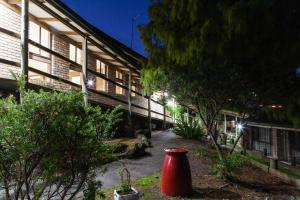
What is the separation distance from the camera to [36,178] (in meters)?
3.50

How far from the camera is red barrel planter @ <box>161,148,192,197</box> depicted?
577 cm

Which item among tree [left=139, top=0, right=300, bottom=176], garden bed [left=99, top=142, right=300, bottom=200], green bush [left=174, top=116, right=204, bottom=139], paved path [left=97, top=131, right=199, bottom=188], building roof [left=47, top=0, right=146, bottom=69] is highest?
building roof [left=47, top=0, right=146, bottom=69]

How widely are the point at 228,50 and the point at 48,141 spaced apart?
452 centimetres

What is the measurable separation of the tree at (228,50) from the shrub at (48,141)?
3748 mm

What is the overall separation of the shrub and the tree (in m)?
3.75

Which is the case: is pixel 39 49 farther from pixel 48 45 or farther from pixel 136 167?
pixel 136 167

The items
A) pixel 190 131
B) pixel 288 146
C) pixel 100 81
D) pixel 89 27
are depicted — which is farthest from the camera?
pixel 100 81

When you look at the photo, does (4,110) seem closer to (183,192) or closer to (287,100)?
(183,192)

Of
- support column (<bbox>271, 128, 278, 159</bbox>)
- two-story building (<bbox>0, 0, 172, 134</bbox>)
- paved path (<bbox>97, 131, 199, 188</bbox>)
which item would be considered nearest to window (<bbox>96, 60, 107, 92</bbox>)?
two-story building (<bbox>0, 0, 172, 134</bbox>)

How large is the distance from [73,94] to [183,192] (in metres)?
3.47

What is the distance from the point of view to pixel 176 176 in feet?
18.9

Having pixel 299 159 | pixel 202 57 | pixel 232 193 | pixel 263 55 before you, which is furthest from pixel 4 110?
pixel 299 159

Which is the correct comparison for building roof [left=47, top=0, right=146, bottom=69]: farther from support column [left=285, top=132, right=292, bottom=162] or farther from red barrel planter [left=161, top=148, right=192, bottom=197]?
support column [left=285, top=132, right=292, bottom=162]

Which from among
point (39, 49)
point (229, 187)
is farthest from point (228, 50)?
point (39, 49)
